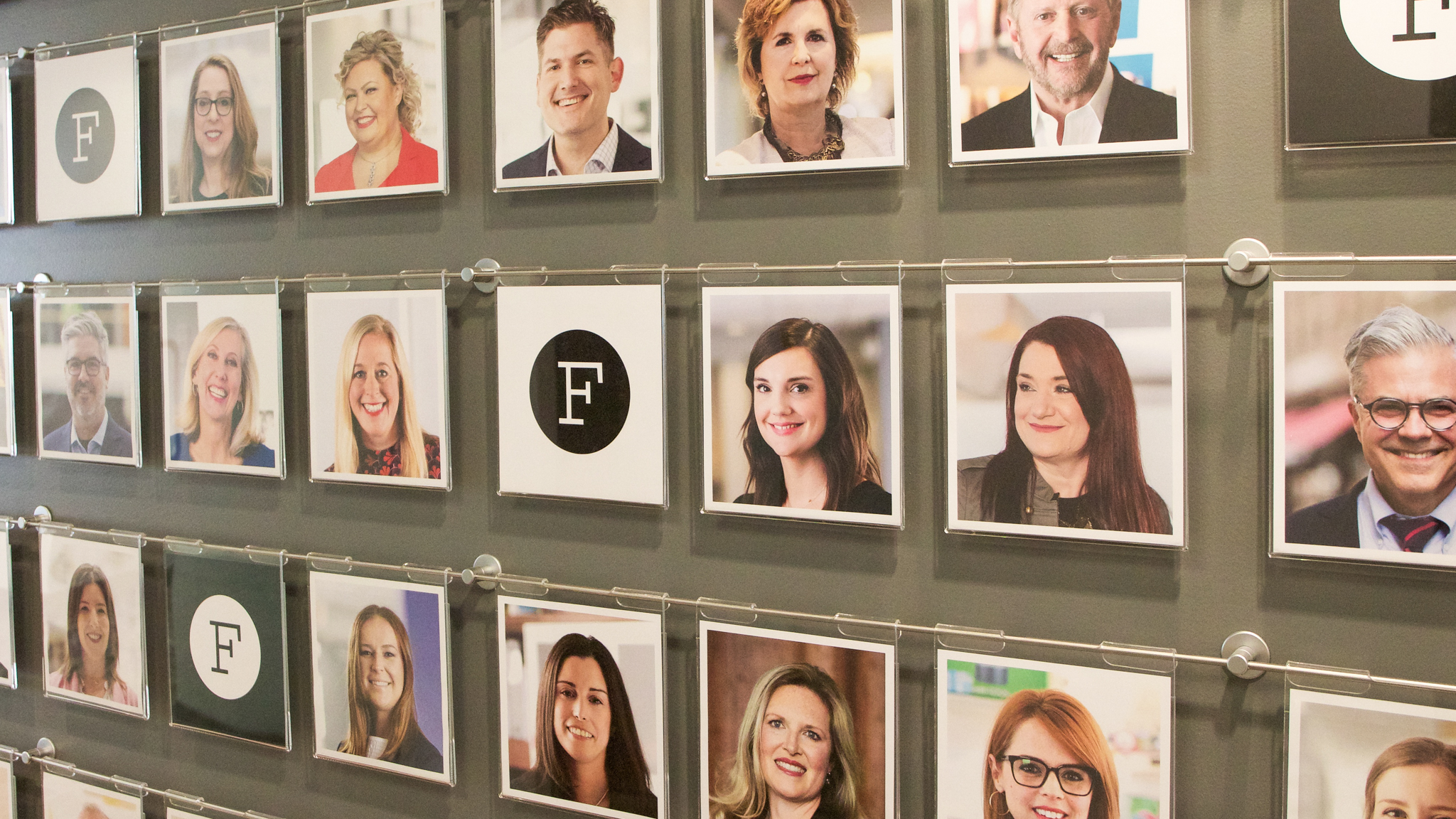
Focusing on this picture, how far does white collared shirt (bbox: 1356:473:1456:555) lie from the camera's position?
3.37 feet

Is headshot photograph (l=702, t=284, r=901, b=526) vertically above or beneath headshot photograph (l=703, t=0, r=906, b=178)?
beneath

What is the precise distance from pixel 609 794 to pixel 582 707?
13 centimetres

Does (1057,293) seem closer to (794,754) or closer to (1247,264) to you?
(1247,264)

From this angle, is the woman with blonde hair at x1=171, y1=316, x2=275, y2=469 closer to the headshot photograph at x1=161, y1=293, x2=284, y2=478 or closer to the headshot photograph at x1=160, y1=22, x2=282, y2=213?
the headshot photograph at x1=161, y1=293, x2=284, y2=478

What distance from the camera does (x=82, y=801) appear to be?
6.09 ft

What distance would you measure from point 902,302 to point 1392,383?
1.76 ft

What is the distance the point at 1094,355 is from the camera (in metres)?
1.14

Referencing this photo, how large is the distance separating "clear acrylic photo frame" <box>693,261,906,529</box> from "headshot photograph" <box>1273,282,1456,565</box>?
0.42 metres

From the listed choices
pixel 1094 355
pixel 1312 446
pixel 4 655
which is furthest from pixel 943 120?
pixel 4 655

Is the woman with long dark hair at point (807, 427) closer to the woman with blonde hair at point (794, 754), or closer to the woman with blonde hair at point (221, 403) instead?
the woman with blonde hair at point (794, 754)

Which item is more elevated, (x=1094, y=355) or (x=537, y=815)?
(x=1094, y=355)

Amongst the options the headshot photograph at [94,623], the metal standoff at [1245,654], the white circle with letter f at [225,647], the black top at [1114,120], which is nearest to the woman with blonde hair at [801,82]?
the black top at [1114,120]

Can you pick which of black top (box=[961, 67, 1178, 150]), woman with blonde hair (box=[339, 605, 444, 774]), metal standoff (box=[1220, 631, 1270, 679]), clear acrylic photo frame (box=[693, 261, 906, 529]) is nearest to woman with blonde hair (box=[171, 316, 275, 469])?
woman with blonde hair (box=[339, 605, 444, 774])

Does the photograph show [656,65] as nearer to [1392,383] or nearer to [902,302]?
[902,302]
